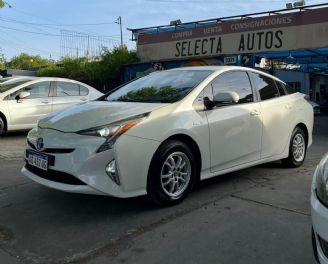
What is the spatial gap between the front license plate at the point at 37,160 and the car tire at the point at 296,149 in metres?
3.61

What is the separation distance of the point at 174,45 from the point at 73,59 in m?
7.72

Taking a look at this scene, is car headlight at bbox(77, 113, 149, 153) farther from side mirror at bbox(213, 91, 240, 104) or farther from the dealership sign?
the dealership sign

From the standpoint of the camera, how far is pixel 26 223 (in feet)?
14.1

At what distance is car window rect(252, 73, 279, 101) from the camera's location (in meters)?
5.92

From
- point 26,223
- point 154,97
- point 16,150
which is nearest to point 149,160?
point 154,97

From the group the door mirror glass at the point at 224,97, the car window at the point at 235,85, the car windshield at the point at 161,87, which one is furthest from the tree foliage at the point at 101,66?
the door mirror glass at the point at 224,97

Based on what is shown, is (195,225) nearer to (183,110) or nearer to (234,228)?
(234,228)

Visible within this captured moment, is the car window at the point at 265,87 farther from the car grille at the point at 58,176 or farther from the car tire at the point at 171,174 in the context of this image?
the car grille at the point at 58,176

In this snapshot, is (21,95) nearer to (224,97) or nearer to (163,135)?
(224,97)

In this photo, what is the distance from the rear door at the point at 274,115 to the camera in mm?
5801

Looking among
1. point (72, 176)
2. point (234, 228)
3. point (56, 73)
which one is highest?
point (56, 73)

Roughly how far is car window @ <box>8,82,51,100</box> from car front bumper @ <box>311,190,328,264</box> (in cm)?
878

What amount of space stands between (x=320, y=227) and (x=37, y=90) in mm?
9004

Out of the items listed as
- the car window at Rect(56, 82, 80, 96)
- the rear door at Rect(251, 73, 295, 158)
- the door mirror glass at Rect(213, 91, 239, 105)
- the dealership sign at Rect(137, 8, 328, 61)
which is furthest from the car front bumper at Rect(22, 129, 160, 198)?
the dealership sign at Rect(137, 8, 328, 61)
